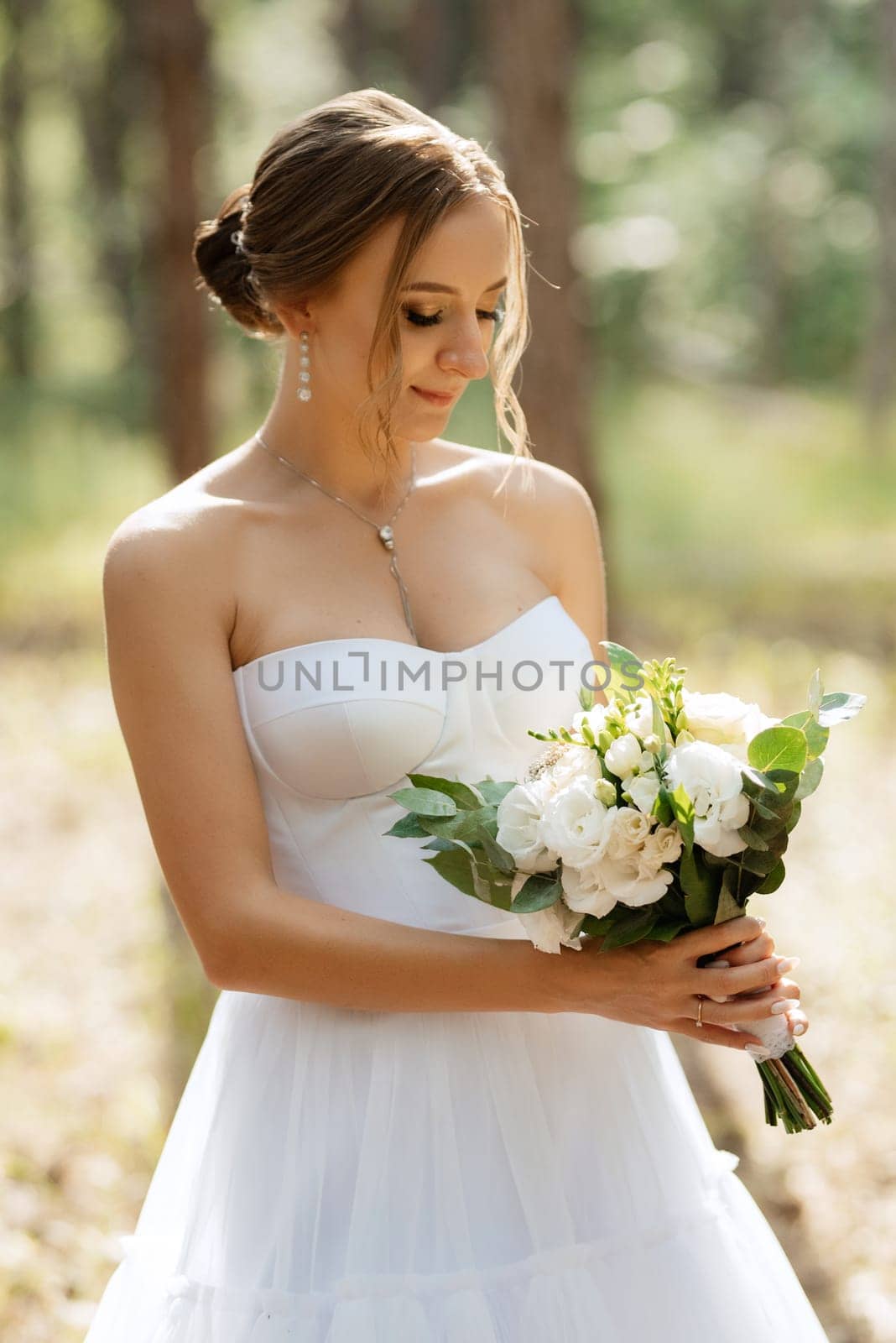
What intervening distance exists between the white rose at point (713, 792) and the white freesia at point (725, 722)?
0.30 feet

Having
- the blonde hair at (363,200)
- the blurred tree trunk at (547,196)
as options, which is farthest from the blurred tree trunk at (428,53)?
the blonde hair at (363,200)

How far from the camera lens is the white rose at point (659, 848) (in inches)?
70.9

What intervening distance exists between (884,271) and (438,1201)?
655 inches

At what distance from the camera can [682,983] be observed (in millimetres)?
1912

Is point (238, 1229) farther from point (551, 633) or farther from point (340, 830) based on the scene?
point (551, 633)

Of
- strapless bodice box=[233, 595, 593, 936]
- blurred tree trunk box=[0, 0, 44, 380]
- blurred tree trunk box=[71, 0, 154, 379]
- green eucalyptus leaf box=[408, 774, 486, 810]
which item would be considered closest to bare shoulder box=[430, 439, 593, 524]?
strapless bodice box=[233, 595, 593, 936]

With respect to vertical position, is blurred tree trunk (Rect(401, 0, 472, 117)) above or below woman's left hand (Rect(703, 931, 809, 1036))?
above

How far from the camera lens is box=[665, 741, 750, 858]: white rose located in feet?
5.80

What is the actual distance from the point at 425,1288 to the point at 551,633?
1.04 meters

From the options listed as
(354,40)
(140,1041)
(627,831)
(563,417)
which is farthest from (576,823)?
(354,40)

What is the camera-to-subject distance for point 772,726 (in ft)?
6.07

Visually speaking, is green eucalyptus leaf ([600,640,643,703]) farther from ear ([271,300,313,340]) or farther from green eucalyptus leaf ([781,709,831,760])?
ear ([271,300,313,340])

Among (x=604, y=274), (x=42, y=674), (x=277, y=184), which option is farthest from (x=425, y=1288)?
(x=604, y=274)

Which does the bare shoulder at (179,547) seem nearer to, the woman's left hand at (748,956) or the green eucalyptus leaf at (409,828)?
the green eucalyptus leaf at (409,828)
